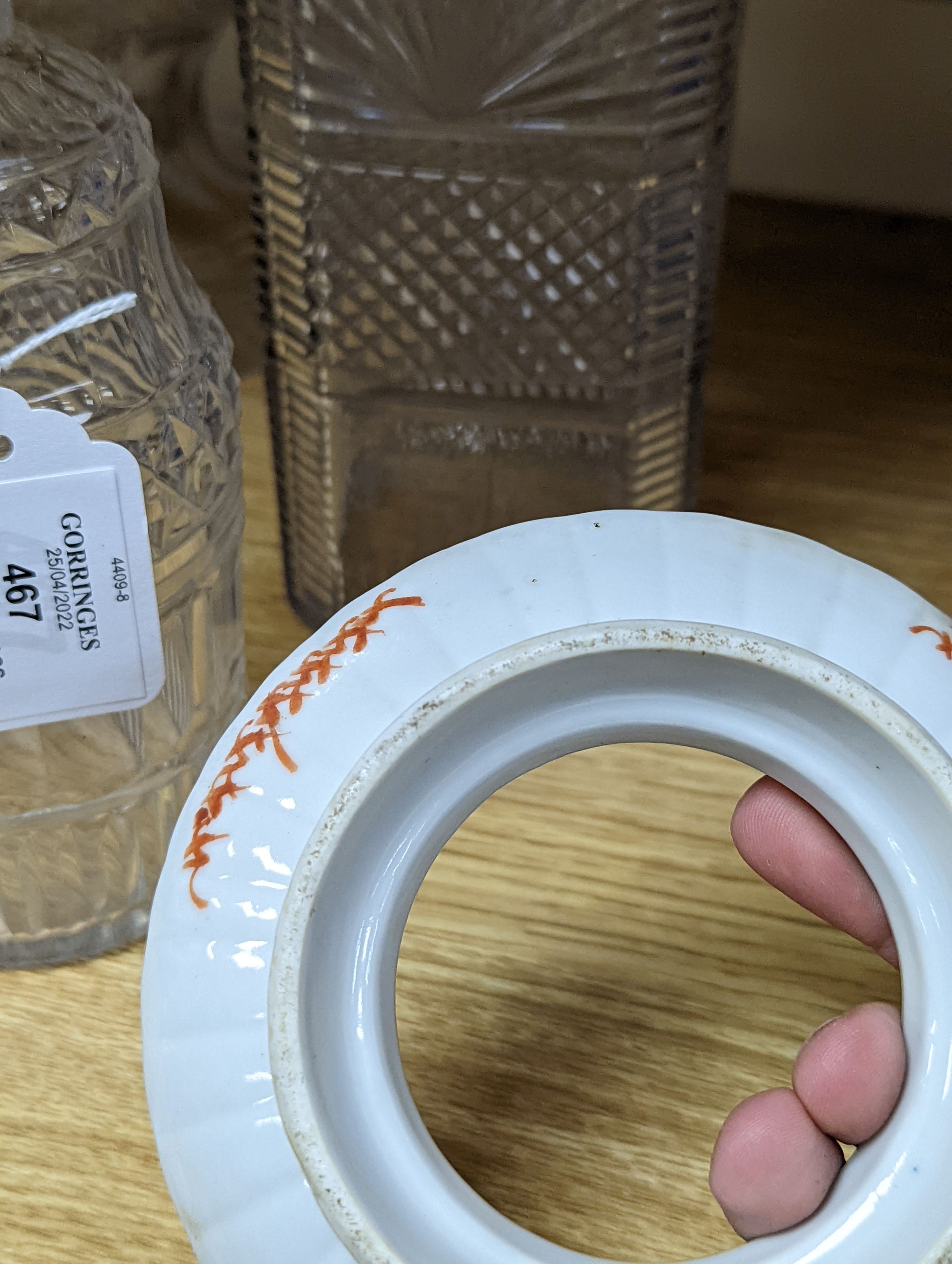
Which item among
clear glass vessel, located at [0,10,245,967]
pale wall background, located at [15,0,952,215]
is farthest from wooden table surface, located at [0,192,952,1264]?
pale wall background, located at [15,0,952,215]

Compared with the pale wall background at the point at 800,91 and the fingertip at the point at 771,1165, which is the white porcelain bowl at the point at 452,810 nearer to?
the fingertip at the point at 771,1165

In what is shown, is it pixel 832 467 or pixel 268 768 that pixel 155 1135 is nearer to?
pixel 268 768

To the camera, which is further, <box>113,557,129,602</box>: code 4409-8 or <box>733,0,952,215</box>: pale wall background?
<box>733,0,952,215</box>: pale wall background

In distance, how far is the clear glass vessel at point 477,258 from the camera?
33cm

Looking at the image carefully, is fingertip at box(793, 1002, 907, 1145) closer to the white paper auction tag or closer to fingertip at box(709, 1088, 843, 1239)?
fingertip at box(709, 1088, 843, 1239)

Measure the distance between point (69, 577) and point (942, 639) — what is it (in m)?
0.18

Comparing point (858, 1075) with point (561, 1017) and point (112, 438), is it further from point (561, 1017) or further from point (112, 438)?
point (112, 438)

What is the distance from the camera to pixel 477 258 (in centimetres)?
37

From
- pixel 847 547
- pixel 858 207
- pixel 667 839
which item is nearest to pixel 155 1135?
pixel 667 839

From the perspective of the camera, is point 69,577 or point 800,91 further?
A: point 800,91

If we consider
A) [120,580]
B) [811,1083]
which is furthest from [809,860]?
[120,580]

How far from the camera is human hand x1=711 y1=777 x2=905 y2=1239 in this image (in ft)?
0.77

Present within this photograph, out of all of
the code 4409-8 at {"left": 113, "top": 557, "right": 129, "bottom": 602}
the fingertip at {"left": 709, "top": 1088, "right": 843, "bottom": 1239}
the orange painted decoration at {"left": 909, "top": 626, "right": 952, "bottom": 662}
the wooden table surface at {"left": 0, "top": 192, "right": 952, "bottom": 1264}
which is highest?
the orange painted decoration at {"left": 909, "top": 626, "right": 952, "bottom": 662}

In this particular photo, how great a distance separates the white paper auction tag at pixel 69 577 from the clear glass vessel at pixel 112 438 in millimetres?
20
